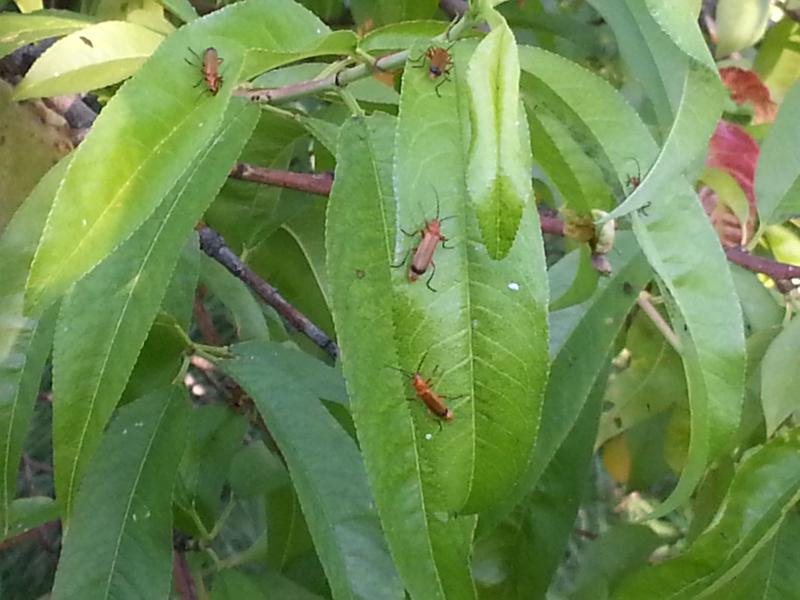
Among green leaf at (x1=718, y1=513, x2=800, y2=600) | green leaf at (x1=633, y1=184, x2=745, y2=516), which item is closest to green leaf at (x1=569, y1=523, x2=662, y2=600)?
green leaf at (x1=718, y1=513, x2=800, y2=600)

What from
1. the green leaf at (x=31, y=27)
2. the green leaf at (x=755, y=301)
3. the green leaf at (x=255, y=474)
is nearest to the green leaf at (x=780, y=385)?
the green leaf at (x=755, y=301)

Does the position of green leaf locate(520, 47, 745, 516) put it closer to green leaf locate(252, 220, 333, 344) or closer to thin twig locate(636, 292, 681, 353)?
thin twig locate(636, 292, 681, 353)

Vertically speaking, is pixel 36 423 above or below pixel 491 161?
below

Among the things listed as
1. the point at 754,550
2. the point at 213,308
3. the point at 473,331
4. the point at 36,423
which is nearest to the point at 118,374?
the point at 473,331

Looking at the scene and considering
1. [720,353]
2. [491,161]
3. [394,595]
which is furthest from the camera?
[394,595]

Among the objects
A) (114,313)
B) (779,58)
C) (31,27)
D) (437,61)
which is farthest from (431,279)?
(779,58)

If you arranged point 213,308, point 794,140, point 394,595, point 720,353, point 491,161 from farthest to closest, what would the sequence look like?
point 213,308
point 794,140
point 394,595
point 720,353
point 491,161

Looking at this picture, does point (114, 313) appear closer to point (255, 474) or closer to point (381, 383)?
point (381, 383)

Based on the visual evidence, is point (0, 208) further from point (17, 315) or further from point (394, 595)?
point (394, 595)

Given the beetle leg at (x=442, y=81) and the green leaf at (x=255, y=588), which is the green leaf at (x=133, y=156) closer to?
the beetle leg at (x=442, y=81)
